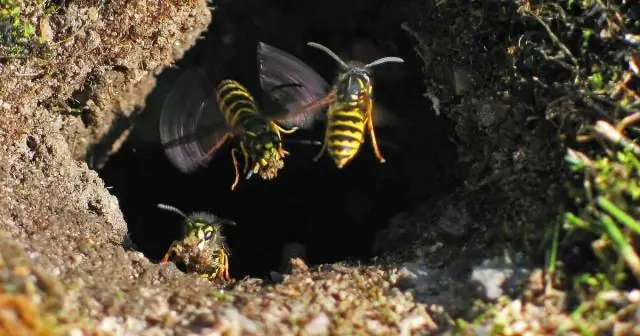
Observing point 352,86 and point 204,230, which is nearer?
point 352,86

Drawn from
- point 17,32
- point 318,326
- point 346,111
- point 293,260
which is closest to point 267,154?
point 346,111

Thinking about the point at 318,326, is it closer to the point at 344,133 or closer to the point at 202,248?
the point at 344,133

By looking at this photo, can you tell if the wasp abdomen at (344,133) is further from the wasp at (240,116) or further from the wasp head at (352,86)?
the wasp at (240,116)

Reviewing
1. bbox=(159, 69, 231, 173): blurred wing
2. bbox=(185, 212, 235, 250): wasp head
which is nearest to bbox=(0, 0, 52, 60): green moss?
bbox=(159, 69, 231, 173): blurred wing

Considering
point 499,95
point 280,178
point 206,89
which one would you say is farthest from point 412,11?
point 280,178

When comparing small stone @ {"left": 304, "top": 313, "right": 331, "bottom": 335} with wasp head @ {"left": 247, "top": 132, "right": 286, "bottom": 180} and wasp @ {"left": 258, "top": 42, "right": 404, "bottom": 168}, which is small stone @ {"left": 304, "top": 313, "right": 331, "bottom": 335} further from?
wasp head @ {"left": 247, "top": 132, "right": 286, "bottom": 180}

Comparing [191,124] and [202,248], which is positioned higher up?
[191,124]
